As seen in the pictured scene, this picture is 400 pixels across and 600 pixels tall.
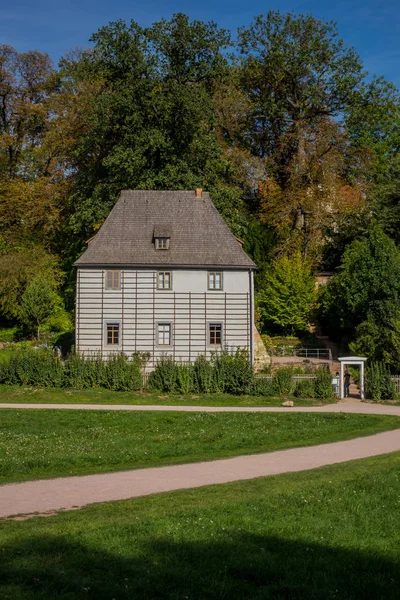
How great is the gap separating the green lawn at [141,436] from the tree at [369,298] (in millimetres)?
13231

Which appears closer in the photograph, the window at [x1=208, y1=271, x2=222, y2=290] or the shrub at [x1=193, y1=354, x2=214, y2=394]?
the shrub at [x1=193, y1=354, x2=214, y2=394]

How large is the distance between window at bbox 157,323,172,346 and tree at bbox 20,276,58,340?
1182 cm

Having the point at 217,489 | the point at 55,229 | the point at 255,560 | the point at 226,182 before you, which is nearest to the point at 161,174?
the point at 226,182

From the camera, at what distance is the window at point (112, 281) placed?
134ft

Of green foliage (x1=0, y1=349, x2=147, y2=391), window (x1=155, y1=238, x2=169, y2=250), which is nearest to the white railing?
window (x1=155, y1=238, x2=169, y2=250)

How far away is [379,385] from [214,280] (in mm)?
12014

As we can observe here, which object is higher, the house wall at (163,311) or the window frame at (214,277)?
the window frame at (214,277)

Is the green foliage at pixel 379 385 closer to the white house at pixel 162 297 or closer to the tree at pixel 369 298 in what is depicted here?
the tree at pixel 369 298

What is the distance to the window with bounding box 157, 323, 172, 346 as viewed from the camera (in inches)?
1613

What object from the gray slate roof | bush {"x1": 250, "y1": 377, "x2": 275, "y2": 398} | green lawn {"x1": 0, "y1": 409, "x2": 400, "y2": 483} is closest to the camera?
green lawn {"x1": 0, "y1": 409, "x2": 400, "y2": 483}

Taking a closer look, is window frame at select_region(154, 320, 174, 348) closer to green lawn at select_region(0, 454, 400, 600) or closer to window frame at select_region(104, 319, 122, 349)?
window frame at select_region(104, 319, 122, 349)

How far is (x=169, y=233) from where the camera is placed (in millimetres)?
41656

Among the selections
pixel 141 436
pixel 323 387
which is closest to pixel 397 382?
pixel 323 387

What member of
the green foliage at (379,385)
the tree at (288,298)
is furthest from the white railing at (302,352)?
the green foliage at (379,385)
